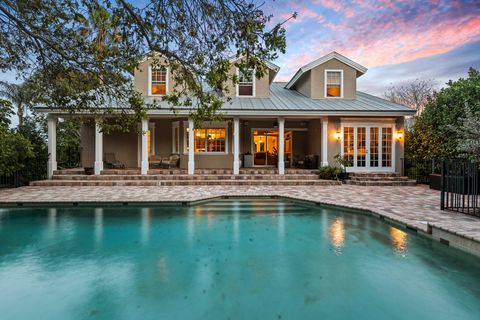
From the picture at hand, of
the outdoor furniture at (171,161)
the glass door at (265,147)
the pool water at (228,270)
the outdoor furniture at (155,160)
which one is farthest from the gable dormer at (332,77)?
the pool water at (228,270)

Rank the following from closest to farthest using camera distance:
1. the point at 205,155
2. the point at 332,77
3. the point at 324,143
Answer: the point at 324,143, the point at 205,155, the point at 332,77

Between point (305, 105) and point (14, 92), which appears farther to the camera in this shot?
point (14, 92)

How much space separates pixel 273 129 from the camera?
17.7 meters

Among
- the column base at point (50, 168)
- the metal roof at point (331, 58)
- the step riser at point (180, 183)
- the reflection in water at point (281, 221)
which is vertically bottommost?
the reflection in water at point (281, 221)

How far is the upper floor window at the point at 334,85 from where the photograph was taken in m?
16.6

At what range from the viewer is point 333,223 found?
781 centimetres

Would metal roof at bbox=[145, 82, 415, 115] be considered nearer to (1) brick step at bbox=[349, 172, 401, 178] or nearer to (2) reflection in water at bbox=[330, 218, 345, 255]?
(1) brick step at bbox=[349, 172, 401, 178]

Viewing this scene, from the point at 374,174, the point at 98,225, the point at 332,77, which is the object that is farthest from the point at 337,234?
the point at 332,77

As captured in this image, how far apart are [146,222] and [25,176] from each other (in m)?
9.33

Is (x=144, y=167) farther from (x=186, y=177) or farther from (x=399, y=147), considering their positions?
(x=399, y=147)

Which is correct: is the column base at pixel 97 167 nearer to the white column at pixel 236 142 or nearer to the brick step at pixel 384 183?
the white column at pixel 236 142

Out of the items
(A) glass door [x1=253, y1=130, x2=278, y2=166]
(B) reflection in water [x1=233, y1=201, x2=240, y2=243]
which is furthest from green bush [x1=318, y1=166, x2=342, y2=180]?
(B) reflection in water [x1=233, y1=201, x2=240, y2=243]

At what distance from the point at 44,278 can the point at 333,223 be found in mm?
6432

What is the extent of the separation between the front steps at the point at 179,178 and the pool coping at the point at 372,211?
3430mm
